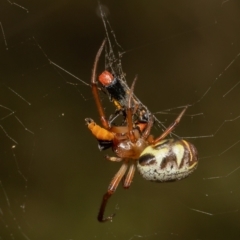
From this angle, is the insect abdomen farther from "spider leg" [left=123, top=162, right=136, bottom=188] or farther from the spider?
"spider leg" [left=123, top=162, right=136, bottom=188]

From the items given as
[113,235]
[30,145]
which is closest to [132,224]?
[113,235]

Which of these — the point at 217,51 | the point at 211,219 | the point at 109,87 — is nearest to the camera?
the point at 109,87

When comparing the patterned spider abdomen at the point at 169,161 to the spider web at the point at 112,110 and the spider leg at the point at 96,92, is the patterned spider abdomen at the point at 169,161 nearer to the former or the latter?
the spider leg at the point at 96,92

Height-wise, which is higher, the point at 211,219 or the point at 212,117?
the point at 212,117

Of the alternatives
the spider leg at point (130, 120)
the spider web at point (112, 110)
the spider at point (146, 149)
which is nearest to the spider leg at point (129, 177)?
the spider at point (146, 149)

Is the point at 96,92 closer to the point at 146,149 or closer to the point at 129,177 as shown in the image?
the point at 146,149

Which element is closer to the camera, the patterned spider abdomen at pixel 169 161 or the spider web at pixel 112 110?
the patterned spider abdomen at pixel 169 161

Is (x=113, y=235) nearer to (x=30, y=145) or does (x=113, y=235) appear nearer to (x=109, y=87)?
(x=30, y=145)
